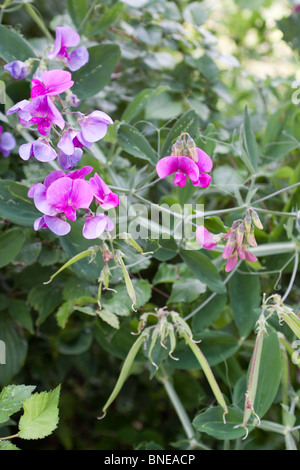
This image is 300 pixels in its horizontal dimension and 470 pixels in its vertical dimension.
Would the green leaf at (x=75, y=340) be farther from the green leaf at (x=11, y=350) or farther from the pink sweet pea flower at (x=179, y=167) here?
the pink sweet pea flower at (x=179, y=167)

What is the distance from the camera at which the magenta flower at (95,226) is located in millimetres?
552

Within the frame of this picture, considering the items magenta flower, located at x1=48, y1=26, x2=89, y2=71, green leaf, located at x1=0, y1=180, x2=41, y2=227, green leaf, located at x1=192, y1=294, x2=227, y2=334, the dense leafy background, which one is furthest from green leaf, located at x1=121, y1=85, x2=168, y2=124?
green leaf, located at x1=192, y1=294, x2=227, y2=334

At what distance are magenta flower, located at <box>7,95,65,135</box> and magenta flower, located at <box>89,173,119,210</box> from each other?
A: 0.24ft

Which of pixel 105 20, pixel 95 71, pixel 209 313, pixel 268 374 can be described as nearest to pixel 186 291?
pixel 209 313

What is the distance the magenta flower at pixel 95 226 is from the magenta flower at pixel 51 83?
0.50 ft

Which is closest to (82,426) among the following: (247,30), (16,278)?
(16,278)

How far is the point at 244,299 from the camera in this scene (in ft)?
2.60

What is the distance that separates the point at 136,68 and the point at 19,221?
0.59m

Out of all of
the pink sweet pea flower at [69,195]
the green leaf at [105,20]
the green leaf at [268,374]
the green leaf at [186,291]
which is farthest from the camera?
the green leaf at [105,20]

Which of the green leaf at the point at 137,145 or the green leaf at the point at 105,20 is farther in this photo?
the green leaf at the point at 105,20

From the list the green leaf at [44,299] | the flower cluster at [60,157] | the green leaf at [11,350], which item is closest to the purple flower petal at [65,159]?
the flower cluster at [60,157]
